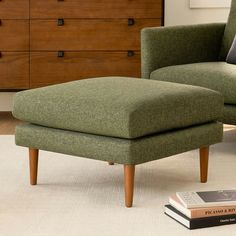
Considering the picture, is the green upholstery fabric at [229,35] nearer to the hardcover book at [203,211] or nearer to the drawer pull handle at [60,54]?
the drawer pull handle at [60,54]

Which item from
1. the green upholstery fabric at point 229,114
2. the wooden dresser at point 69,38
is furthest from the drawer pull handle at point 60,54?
the green upholstery fabric at point 229,114

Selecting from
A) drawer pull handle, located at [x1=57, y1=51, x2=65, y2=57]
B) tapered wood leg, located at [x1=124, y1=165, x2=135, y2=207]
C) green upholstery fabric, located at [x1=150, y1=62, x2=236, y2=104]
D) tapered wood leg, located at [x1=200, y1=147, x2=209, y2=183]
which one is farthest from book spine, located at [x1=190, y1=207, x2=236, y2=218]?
drawer pull handle, located at [x1=57, y1=51, x2=65, y2=57]

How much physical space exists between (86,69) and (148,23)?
0.52 m

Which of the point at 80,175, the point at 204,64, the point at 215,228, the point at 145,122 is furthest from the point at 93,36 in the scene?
the point at 215,228

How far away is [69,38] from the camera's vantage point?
4.91 m

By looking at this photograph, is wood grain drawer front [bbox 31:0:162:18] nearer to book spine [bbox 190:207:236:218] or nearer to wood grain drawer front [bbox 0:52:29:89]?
wood grain drawer front [bbox 0:52:29:89]

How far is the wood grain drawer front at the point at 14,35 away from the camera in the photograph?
193 inches

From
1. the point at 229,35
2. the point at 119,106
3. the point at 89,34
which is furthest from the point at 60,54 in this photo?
the point at 119,106

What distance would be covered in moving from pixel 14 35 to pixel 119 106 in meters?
2.20

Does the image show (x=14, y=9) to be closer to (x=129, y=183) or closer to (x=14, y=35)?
(x=14, y=35)

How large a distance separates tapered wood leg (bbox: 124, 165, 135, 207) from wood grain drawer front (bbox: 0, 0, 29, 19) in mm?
2265

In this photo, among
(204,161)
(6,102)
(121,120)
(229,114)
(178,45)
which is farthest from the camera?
(6,102)

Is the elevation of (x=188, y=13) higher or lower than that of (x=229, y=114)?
higher

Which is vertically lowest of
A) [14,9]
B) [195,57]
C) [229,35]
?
[195,57]
